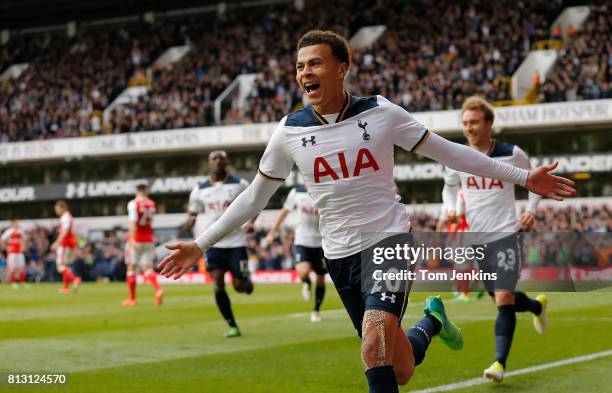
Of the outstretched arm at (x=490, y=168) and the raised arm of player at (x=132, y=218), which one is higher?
the outstretched arm at (x=490, y=168)

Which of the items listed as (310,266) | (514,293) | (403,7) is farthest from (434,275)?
(403,7)

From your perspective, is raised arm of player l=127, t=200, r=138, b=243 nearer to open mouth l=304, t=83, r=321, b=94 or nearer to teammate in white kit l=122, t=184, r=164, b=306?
teammate in white kit l=122, t=184, r=164, b=306

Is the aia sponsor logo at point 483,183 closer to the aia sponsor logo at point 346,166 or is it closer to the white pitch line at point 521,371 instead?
the white pitch line at point 521,371

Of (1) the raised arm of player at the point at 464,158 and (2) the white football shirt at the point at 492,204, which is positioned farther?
(2) the white football shirt at the point at 492,204

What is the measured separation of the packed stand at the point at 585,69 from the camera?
123 feet

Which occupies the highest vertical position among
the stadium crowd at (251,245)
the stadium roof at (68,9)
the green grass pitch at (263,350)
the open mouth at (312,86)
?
the stadium roof at (68,9)

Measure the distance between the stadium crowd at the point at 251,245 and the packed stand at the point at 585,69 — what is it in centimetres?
470

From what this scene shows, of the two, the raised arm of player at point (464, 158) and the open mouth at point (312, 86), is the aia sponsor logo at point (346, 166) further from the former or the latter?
the open mouth at point (312, 86)

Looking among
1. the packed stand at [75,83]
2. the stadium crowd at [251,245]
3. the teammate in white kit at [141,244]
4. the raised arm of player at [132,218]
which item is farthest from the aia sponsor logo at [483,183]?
the packed stand at [75,83]

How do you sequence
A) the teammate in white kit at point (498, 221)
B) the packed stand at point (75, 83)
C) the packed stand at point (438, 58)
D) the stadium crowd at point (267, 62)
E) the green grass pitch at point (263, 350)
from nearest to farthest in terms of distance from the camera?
1. the teammate in white kit at point (498, 221)
2. the green grass pitch at point (263, 350)
3. the stadium crowd at point (267, 62)
4. the packed stand at point (438, 58)
5. the packed stand at point (75, 83)

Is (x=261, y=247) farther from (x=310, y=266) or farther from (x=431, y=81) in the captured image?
(x=310, y=266)

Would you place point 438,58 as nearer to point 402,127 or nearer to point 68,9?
point 68,9

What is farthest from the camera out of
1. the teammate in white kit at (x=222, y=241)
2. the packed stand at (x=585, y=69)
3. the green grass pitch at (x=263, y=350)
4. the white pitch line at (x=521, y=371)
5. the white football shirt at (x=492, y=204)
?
the packed stand at (x=585, y=69)

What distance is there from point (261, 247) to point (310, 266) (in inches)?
930
